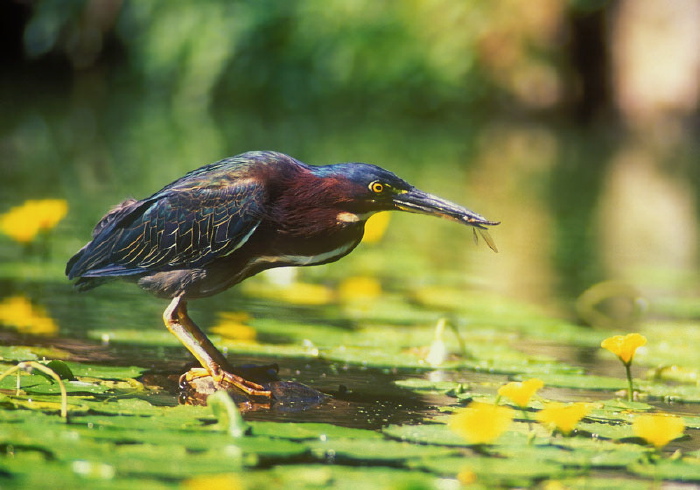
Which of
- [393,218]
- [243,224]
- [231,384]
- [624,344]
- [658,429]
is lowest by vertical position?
[658,429]

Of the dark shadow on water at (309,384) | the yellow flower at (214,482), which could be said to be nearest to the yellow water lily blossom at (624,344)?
the dark shadow on water at (309,384)

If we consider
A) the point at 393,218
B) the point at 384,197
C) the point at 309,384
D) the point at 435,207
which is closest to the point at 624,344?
the point at 435,207

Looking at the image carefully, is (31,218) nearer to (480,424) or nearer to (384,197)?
(384,197)

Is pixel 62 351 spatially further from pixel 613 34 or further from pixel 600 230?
pixel 613 34

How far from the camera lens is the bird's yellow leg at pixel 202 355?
3711 millimetres

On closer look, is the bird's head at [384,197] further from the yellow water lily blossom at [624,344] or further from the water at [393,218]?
the water at [393,218]

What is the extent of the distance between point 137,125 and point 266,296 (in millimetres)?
11527

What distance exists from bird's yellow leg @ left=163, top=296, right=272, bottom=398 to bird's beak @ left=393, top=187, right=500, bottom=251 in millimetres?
755

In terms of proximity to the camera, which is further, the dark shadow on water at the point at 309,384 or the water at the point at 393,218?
the water at the point at 393,218

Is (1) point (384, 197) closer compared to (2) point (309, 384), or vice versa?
(1) point (384, 197)

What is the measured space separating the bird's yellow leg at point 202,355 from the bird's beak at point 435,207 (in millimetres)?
755

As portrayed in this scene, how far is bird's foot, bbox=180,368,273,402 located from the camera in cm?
370

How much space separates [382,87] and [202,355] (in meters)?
18.5

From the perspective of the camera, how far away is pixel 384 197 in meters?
3.63
